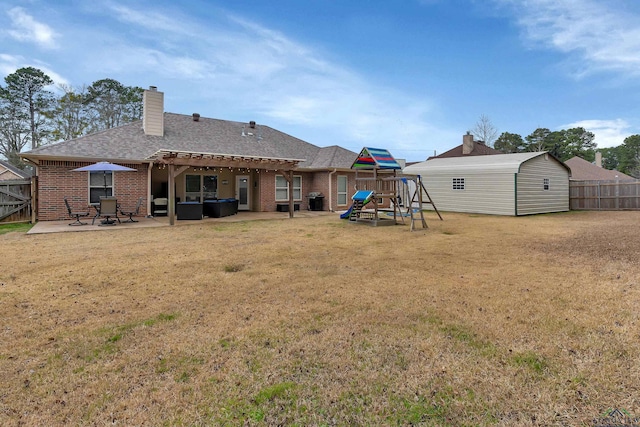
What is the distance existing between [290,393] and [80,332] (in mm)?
2276

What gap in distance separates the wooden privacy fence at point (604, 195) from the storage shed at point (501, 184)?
699 millimetres

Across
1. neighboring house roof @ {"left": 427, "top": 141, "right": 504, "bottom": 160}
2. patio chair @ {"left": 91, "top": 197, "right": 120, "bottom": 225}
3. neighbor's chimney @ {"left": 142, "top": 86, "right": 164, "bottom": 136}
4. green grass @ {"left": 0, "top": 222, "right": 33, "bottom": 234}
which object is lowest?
green grass @ {"left": 0, "top": 222, "right": 33, "bottom": 234}

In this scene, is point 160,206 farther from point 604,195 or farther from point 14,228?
point 604,195

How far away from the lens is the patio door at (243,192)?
17641 mm

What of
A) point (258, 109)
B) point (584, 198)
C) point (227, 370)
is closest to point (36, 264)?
point (227, 370)

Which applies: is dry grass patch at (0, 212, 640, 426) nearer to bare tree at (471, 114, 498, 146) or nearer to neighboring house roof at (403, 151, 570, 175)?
neighboring house roof at (403, 151, 570, 175)

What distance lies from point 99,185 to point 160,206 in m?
2.75

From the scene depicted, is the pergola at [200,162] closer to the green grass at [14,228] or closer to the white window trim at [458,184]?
the green grass at [14,228]

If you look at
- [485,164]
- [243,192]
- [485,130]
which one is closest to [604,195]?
[485,164]

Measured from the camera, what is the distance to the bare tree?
4072cm

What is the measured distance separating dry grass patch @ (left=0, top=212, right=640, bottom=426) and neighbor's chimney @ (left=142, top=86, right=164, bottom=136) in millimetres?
11176

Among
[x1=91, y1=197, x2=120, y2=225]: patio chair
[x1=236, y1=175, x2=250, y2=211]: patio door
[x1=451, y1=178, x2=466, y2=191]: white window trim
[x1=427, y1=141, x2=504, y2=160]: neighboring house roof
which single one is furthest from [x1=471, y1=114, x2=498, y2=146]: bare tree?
[x1=91, y1=197, x2=120, y2=225]: patio chair

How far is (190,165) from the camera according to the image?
1182cm

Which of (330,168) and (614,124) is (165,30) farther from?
(614,124)
